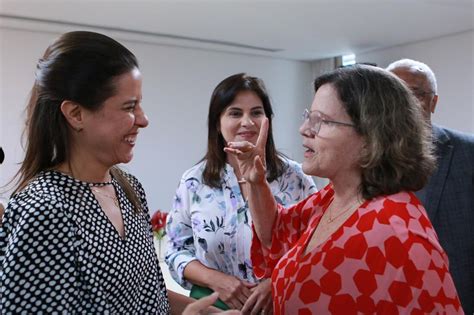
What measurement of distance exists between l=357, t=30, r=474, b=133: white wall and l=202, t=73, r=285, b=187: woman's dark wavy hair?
4886 mm

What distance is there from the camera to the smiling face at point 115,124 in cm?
128

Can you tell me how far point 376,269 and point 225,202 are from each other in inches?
40.8

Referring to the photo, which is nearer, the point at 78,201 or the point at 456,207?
the point at 78,201

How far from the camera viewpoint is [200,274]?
2.13 metres

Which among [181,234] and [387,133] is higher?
[387,133]

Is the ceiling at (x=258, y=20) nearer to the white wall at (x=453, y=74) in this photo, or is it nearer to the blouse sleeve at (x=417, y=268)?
the white wall at (x=453, y=74)

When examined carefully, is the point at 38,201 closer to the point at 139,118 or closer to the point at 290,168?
the point at 139,118

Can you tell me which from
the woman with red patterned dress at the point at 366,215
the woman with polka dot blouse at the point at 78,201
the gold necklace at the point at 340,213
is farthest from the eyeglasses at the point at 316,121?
the woman with polka dot blouse at the point at 78,201

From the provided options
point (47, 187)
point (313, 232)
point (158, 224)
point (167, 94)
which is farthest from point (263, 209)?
point (167, 94)

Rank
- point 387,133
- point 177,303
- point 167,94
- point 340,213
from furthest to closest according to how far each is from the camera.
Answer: point 167,94, point 177,303, point 340,213, point 387,133

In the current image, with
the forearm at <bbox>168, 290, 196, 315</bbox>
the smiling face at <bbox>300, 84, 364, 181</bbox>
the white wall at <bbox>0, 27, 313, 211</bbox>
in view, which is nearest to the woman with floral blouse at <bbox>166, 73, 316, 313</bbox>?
the forearm at <bbox>168, 290, 196, 315</bbox>

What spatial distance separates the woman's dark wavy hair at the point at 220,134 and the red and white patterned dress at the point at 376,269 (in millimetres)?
860

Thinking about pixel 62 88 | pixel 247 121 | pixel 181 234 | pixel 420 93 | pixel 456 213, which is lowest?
pixel 181 234

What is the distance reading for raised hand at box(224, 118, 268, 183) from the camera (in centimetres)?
165
